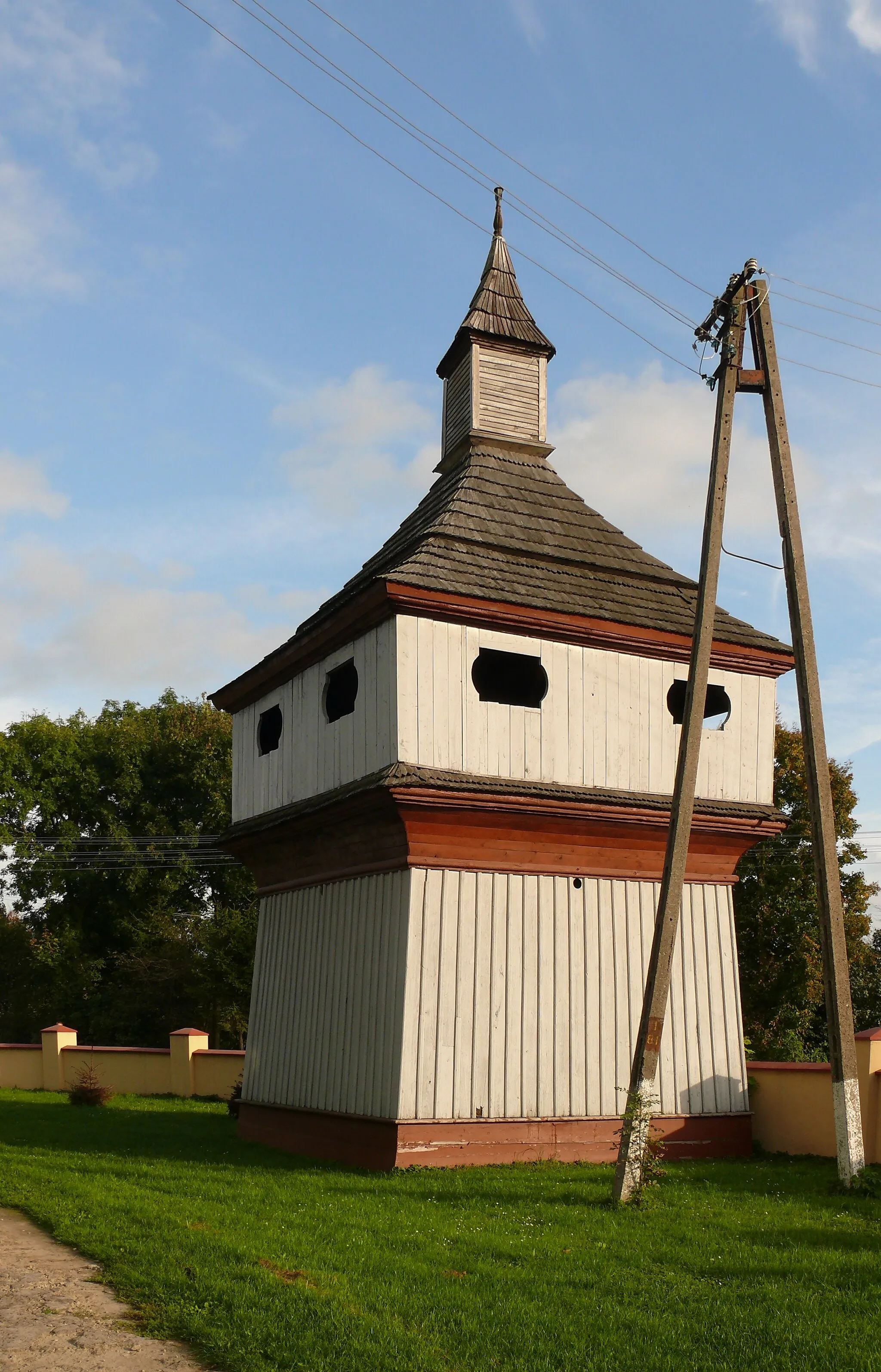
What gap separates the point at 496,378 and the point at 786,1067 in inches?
A: 409

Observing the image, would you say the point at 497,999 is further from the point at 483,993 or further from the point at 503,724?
the point at 503,724

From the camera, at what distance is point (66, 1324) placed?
6641 mm

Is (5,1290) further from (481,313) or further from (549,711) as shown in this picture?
(481,313)

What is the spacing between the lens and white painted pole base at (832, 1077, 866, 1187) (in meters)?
10.9

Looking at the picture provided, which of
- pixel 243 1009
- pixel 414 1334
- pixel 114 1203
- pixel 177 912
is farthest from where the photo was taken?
pixel 177 912

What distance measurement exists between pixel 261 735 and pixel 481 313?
714cm

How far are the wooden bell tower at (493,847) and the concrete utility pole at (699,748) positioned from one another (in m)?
2.81

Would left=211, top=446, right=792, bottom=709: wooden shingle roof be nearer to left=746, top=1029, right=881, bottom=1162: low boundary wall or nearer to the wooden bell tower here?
the wooden bell tower

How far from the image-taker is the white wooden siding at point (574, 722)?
13.7m

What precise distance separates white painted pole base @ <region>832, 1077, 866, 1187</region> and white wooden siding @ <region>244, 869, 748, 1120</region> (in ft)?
10.9

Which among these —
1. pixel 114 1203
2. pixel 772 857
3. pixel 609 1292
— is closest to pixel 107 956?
pixel 772 857

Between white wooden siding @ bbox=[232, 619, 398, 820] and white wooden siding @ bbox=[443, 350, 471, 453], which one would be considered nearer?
white wooden siding @ bbox=[232, 619, 398, 820]

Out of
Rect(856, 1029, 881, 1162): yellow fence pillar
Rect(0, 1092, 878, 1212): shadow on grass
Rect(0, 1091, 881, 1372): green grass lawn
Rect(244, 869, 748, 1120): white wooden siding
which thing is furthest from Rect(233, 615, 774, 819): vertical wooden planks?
Rect(0, 1091, 881, 1372): green grass lawn

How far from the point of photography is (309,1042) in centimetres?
1514
